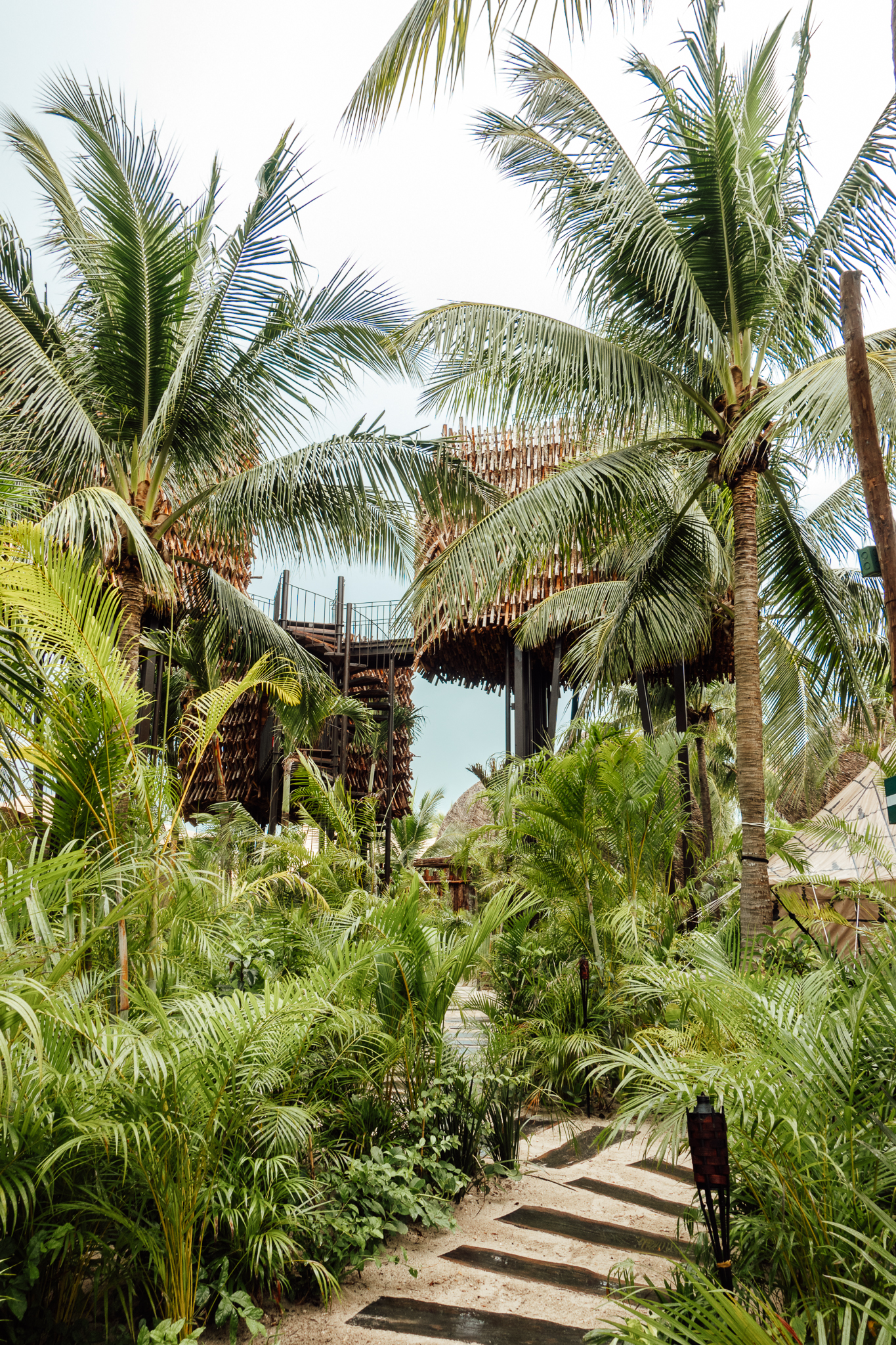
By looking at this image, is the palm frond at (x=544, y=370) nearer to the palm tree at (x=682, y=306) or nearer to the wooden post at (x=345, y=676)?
the palm tree at (x=682, y=306)

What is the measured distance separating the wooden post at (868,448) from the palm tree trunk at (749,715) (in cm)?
215

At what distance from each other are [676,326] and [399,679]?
15298mm

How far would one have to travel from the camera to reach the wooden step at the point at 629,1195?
455cm

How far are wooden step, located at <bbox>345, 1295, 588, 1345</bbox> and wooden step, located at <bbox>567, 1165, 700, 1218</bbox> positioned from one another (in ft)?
4.46

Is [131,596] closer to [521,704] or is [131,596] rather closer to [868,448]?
[868,448]

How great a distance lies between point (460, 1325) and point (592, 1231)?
45.5 inches

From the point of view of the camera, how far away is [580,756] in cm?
726

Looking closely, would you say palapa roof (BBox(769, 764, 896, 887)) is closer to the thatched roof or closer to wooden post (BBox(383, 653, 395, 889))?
wooden post (BBox(383, 653, 395, 889))

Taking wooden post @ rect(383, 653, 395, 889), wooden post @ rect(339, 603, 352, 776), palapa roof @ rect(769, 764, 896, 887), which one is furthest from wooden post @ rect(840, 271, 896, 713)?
wooden post @ rect(339, 603, 352, 776)

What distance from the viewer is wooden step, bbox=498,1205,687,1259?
13.2 feet

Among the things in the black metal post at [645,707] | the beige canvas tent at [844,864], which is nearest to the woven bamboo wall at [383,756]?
the black metal post at [645,707]

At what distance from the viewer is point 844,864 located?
11.1 meters

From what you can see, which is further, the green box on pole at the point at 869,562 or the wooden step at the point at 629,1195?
the wooden step at the point at 629,1195

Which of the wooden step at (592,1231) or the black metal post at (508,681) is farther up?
the black metal post at (508,681)
